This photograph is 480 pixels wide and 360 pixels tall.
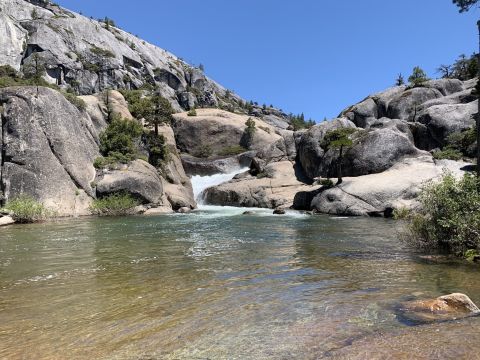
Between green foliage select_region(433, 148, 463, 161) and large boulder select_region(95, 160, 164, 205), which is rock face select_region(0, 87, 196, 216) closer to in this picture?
large boulder select_region(95, 160, 164, 205)

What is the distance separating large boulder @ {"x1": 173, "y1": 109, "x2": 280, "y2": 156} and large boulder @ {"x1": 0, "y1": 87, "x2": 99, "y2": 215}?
79.5 feet

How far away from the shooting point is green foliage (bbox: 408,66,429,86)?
67.9 meters

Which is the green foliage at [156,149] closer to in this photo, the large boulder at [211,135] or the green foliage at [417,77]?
the large boulder at [211,135]

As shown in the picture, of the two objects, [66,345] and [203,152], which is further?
[203,152]

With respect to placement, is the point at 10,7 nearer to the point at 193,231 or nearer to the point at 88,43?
the point at 88,43

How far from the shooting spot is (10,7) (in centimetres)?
10294

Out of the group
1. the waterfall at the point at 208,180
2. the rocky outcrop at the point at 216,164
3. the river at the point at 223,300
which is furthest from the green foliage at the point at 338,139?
the river at the point at 223,300

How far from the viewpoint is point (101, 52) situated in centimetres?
10225

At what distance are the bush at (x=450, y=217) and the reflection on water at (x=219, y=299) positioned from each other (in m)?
1.31

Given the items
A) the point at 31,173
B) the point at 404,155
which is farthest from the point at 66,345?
the point at 404,155

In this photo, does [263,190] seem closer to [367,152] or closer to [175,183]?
[175,183]

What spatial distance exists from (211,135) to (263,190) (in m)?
19.8

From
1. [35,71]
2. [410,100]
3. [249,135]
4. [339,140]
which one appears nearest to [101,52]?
[35,71]

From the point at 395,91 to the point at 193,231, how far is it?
59.2 m
